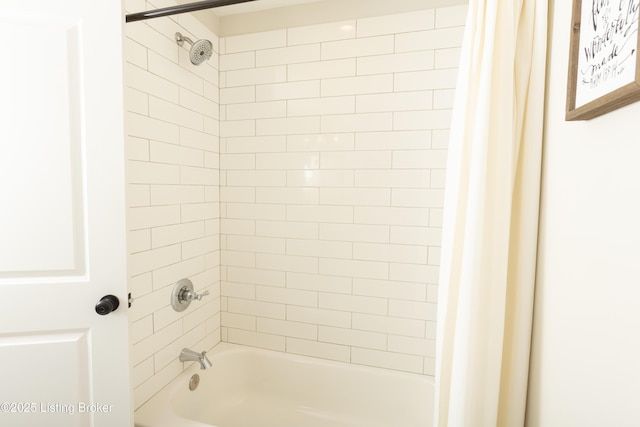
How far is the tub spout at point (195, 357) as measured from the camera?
1.67 meters

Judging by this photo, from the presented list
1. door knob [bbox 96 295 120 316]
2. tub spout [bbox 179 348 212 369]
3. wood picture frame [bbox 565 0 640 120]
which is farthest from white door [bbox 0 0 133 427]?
wood picture frame [bbox 565 0 640 120]

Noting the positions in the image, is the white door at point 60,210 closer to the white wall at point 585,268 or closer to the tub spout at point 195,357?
the tub spout at point 195,357

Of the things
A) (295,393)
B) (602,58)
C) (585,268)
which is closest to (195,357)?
(295,393)

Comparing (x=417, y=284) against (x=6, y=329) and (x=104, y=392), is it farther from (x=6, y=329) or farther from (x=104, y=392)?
(x=6, y=329)

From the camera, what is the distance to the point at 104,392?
45.1 inches

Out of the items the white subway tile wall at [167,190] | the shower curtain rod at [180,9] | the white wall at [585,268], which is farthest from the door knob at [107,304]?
the white wall at [585,268]

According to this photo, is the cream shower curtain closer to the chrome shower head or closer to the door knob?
A: the door knob

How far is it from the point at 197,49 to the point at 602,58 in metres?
1.64

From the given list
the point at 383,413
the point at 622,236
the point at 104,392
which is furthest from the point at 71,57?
the point at 383,413

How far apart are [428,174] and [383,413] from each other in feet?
4.49

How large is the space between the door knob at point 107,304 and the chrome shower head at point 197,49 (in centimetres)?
122

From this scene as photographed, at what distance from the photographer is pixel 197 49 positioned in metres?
1.62

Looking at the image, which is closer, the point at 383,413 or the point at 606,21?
the point at 606,21

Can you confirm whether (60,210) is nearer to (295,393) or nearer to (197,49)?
(197,49)
